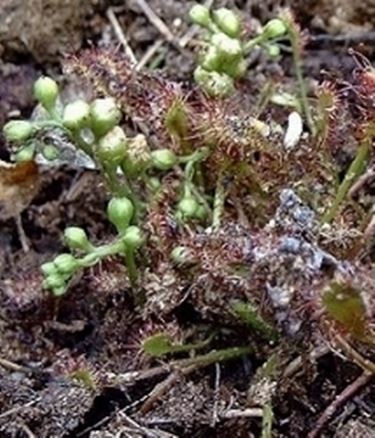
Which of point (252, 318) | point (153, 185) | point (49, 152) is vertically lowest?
point (252, 318)

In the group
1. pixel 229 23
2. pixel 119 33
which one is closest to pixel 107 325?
pixel 229 23

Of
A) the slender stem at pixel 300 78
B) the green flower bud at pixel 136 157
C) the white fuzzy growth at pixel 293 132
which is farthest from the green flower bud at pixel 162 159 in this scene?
the slender stem at pixel 300 78

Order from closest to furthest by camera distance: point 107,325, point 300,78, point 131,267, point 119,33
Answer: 1. point 131,267
2. point 107,325
3. point 300,78
4. point 119,33

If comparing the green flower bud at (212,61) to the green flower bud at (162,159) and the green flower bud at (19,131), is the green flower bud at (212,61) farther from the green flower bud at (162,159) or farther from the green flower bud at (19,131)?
the green flower bud at (19,131)

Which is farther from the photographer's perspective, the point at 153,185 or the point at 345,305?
the point at 153,185

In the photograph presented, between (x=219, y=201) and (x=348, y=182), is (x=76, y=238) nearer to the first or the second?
(x=219, y=201)

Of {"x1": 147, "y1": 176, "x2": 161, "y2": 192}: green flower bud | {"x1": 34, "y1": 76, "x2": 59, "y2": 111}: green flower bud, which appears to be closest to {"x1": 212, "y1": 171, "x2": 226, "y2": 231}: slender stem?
{"x1": 147, "y1": 176, "x2": 161, "y2": 192}: green flower bud
